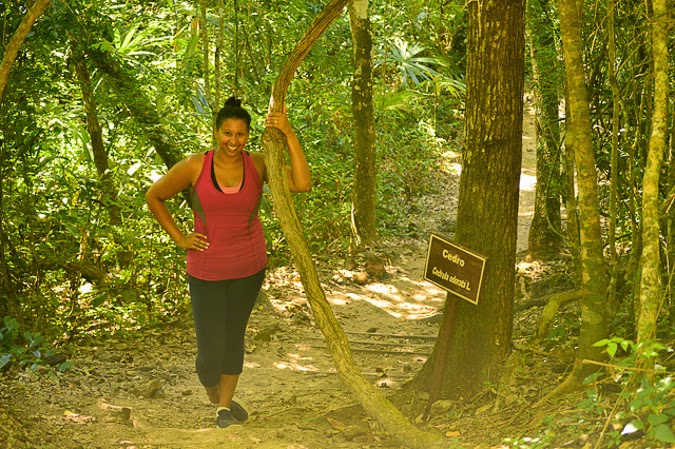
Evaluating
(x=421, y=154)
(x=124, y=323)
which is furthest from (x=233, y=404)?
(x=421, y=154)

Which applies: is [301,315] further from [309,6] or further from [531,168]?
[531,168]

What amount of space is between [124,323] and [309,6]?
209 inches

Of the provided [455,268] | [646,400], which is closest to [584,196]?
[455,268]

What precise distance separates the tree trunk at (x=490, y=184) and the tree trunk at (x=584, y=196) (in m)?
0.37

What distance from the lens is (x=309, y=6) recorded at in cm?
1052

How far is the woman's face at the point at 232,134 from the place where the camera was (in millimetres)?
4625

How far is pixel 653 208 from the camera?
12.0 feet

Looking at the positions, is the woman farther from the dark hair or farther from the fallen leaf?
the fallen leaf

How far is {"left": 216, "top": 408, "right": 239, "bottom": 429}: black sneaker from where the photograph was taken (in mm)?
5074

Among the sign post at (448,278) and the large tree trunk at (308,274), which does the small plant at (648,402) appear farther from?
the large tree trunk at (308,274)

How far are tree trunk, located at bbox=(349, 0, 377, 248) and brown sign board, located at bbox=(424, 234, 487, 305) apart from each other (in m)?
5.60

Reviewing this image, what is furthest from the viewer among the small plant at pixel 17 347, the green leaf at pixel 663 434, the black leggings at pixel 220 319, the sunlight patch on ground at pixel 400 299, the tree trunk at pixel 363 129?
the tree trunk at pixel 363 129

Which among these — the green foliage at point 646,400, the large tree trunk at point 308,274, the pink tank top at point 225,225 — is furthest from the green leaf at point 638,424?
the pink tank top at point 225,225

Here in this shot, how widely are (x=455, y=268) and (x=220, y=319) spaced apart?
147 cm
